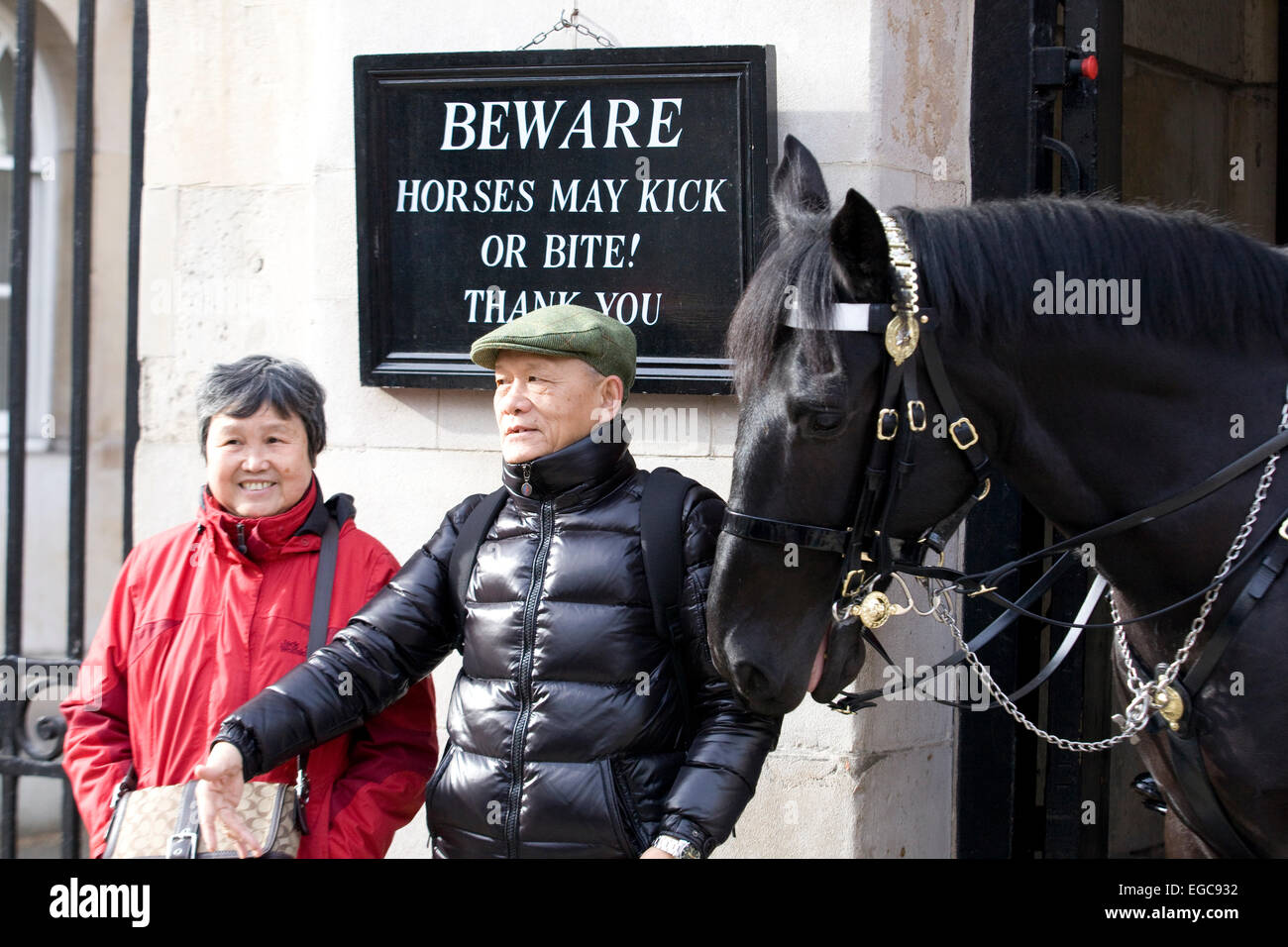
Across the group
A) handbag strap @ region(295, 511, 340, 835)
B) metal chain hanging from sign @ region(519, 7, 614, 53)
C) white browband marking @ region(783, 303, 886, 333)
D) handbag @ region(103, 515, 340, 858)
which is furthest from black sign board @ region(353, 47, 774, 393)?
handbag @ region(103, 515, 340, 858)

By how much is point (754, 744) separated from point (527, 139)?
2.07m

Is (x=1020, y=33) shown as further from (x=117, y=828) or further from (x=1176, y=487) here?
(x=117, y=828)

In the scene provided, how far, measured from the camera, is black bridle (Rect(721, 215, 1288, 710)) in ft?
7.47

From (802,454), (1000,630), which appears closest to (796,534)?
(802,454)

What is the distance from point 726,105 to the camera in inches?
144

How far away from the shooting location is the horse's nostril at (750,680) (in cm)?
237

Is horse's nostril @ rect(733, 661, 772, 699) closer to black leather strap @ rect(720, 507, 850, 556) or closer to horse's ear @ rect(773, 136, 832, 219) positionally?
black leather strap @ rect(720, 507, 850, 556)

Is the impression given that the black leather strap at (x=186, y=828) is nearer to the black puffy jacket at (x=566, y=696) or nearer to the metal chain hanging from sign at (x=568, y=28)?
the black puffy jacket at (x=566, y=696)

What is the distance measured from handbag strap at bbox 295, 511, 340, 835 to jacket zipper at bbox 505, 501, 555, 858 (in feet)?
1.57

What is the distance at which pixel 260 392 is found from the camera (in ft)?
9.56

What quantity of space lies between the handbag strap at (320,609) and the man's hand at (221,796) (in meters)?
0.17

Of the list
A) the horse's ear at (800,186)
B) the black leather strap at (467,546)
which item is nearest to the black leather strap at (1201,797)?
the horse's ear at (800,186)

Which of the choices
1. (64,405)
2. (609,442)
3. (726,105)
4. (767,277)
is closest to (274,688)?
(609,442)

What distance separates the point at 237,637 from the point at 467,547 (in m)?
0.53
